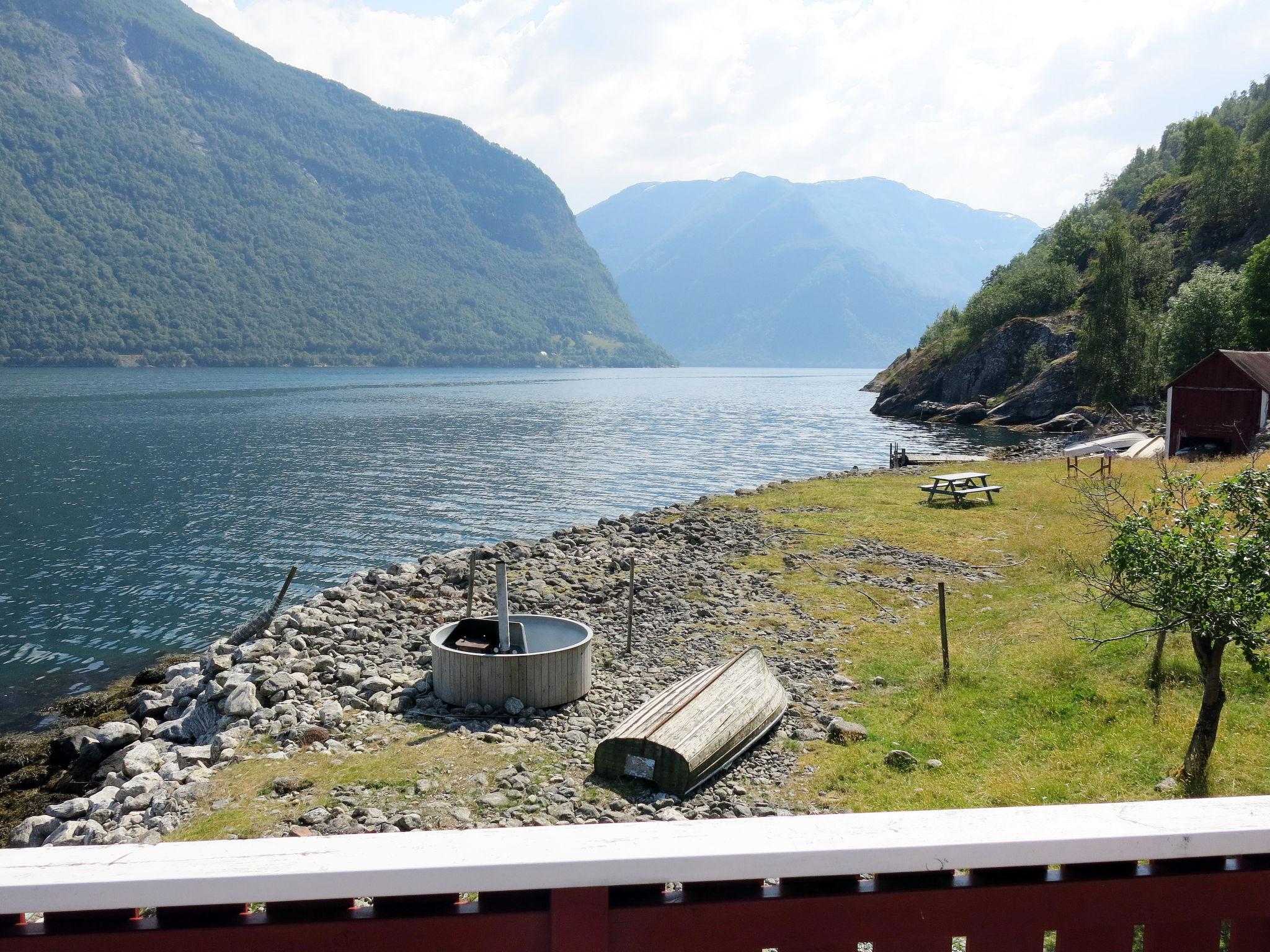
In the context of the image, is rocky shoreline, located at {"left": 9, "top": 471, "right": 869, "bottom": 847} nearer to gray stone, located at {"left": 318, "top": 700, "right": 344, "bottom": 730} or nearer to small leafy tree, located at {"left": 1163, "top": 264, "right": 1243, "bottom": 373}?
gray stone, located at {"left": 318, "top": 700, "right": 344, "bottom": 730}

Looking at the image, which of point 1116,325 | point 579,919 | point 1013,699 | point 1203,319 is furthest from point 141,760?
point 1116,325

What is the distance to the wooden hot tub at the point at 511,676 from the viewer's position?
14.8 metres

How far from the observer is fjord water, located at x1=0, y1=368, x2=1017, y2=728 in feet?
91.2

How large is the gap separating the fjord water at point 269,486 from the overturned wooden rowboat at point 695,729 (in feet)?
51.7

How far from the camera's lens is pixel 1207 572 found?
9461 millimetres

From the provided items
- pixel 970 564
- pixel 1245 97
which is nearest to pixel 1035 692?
pixel 970 564

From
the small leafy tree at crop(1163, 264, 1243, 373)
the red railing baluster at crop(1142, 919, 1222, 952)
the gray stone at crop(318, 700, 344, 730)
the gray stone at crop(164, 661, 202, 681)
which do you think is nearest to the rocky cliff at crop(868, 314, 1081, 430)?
the small leafy tree at crop(1163, 264, 1243, 373)

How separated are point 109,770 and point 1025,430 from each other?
8659 centimetres

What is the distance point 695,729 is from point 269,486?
47.7 m

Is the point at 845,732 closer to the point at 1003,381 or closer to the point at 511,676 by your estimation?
the point at 511,676

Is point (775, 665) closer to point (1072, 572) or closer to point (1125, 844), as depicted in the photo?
point (1072, 572)

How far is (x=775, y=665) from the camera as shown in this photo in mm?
17406

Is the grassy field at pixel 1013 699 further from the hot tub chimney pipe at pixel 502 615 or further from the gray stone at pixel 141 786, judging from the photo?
the gray stone at pixel 141 786

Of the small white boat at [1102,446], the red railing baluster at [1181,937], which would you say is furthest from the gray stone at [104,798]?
the small white boat at [1102,446]
